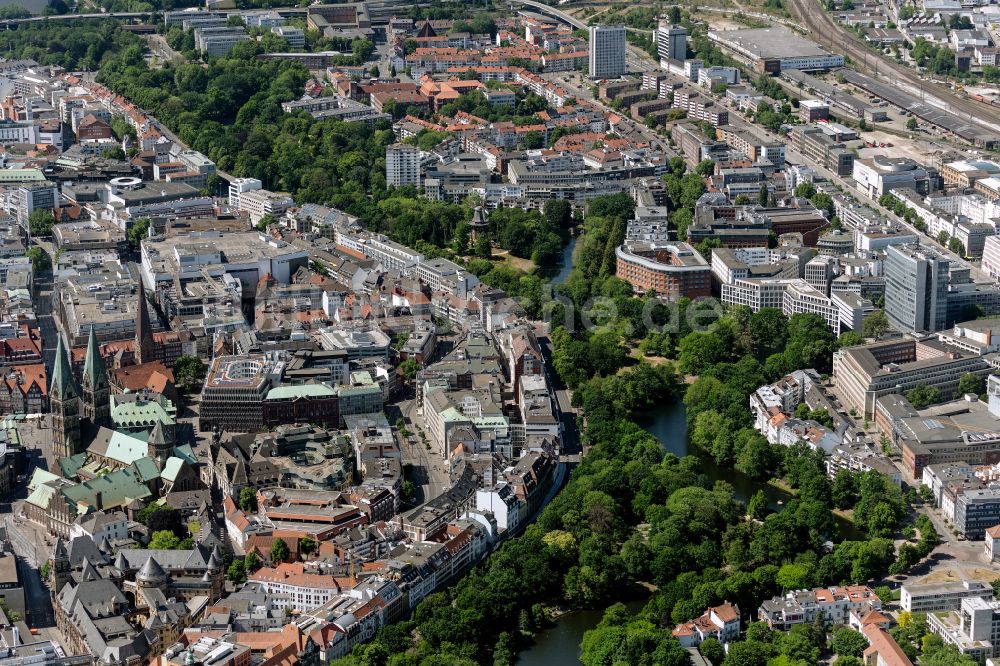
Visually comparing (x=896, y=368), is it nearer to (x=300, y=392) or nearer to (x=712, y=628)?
(x=712, y=628)

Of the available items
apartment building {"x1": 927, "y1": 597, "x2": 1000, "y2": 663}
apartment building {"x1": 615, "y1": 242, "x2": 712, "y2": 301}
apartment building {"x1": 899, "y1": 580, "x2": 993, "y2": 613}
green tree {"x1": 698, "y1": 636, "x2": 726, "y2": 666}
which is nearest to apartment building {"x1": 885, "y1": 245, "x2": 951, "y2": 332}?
apartment building {"x1": 615, "y1": 242, "x2": 712, "y2": 301}

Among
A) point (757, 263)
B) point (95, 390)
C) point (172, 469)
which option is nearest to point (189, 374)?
point (95, 390)

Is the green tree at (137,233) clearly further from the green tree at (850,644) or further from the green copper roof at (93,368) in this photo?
the green tree at (850,644)

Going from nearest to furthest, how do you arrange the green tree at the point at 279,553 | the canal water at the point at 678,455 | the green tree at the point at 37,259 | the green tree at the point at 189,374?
the canal water at the point at 678,455
the green tree at the point at 279,553
the green tree at the point at 189,374
the green tree at the point at 37,259

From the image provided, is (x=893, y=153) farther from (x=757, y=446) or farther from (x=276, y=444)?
(x=276, y=444)

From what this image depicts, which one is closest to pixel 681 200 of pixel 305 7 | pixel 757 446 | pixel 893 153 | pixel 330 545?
pixel 893 153

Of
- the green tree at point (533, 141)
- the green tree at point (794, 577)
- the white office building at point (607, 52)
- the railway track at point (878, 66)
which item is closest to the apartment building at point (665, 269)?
the green tree at point (533, 141)
